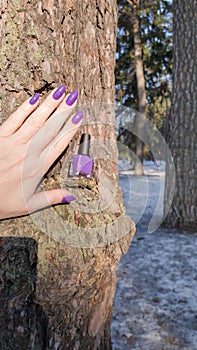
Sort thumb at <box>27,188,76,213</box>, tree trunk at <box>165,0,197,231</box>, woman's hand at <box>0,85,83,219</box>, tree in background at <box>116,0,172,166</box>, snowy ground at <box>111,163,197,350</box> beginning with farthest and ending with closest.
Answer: tree in background at <box>116,0,172,166</box>
tree trunk at <box>165,0,197,231</box>
snowy ground at <box>111,163,197,350</box>
thumb at <box>27,188,76,213</box>
woman's hand at <box>0,85,83,219</box>

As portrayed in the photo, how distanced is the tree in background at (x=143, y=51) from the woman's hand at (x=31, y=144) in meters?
11.4

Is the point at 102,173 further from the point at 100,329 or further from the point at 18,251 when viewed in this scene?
the point at 100,329

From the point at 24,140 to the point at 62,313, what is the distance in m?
0.65

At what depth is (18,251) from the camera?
124 centimetres

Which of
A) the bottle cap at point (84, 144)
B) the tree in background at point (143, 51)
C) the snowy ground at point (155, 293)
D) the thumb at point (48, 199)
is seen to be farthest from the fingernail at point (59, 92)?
the tree in background at point (143, 51)

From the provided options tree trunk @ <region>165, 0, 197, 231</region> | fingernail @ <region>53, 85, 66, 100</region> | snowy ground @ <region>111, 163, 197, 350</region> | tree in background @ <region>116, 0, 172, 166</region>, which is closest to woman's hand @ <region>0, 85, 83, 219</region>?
fingernail @ <region>53, 85, 66, 100</region>

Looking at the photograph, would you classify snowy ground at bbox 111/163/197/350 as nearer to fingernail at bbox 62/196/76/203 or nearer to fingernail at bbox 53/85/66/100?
fingernail at bbox 62/196/76/203

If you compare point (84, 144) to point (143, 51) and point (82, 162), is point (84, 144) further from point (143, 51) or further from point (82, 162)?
point (143, 51)

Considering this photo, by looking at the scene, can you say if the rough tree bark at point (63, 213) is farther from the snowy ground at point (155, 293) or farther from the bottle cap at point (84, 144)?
the snowy ground at point (155, 293)

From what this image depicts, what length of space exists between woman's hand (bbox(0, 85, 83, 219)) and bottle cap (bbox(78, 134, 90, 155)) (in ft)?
0.20

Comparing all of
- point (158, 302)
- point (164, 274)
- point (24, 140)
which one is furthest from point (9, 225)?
point (164, 274)

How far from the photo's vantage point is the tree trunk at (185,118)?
16.1ft

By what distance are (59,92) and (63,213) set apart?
428mm

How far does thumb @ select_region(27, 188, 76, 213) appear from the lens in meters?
1.21
